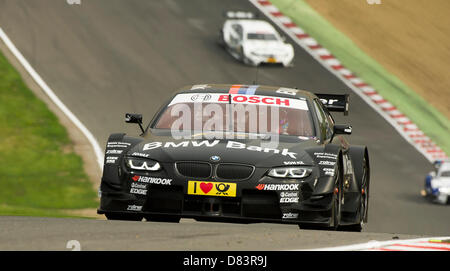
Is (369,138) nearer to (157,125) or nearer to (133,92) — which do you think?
(133,92)

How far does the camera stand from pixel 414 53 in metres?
37.2

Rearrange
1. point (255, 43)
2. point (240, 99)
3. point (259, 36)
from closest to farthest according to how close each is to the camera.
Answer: point (240, 99) < point (255, 43) < point (259, 36)

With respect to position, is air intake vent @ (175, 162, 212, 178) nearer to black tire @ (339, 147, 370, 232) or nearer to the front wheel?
the front wheel

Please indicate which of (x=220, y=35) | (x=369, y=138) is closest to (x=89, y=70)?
(x=220, y=35)

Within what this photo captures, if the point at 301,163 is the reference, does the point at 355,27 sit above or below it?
below

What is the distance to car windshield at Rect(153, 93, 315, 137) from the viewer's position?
1063 centimetres

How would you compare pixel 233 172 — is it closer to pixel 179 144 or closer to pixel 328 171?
pixel 179 144

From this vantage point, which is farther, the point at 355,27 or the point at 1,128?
the point at 355,27

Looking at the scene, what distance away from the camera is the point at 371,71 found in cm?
3572

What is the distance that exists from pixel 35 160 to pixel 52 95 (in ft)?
14.1

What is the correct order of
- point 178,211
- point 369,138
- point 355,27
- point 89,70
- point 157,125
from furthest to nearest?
point 355,27, point 89,70, point 369,138, point 157,125, point 178,211

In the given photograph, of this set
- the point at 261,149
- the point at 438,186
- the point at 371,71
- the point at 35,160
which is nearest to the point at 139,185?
the point at 261,149

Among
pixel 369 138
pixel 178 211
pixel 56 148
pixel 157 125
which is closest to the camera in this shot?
pixel 178 211

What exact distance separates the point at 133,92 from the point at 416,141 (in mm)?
7877
